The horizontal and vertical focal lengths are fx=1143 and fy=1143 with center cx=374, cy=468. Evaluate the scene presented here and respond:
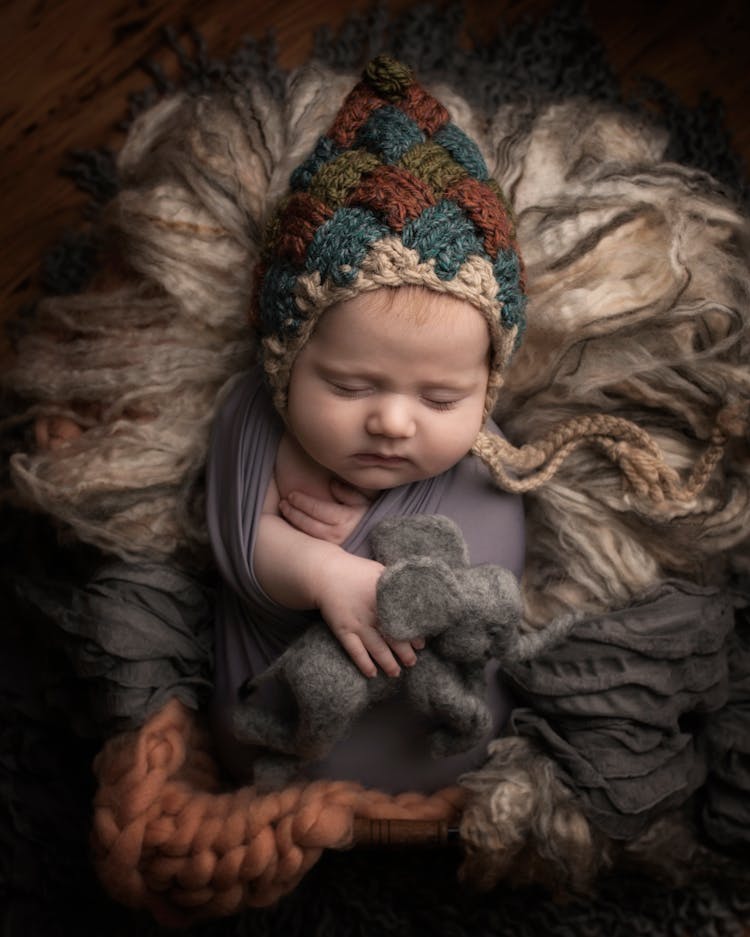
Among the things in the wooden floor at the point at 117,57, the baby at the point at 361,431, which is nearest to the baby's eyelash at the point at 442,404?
the baby at the point at 361,431

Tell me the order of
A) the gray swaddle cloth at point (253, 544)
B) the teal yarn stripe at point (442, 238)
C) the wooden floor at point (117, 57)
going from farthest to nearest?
the wooden floor at point (117, 57) → the gray swaddle cloth at point (253, 544) → the teal yarn stripe at point (442, 238)

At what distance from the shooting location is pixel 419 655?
1132mm

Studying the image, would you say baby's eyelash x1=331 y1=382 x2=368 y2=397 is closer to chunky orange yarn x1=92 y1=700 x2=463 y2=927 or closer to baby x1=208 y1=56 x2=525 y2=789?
baby x1=208 y1=56 x2=525 y2=789

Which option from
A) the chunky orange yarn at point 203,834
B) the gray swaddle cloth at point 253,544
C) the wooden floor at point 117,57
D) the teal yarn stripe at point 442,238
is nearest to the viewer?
the teal yarn stripe at point 442,238

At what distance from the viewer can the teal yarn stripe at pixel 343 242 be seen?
1.01 meters

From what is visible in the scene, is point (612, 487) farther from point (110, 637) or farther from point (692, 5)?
point (692, 5)

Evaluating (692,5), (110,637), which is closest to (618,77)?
(692,5)

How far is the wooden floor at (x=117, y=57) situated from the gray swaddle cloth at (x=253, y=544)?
0.51 meters

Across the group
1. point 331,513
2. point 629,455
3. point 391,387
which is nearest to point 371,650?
point 331,513

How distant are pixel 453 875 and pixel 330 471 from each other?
53 cm

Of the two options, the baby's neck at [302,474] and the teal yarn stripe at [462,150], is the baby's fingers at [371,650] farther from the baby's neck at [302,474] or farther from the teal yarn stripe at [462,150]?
the teal yarn stripe at [462,150]

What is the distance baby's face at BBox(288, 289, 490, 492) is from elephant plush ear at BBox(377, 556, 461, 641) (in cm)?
11

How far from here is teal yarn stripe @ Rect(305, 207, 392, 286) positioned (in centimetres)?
101

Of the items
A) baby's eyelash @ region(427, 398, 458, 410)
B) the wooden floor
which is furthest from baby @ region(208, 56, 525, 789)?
the wooden floor
